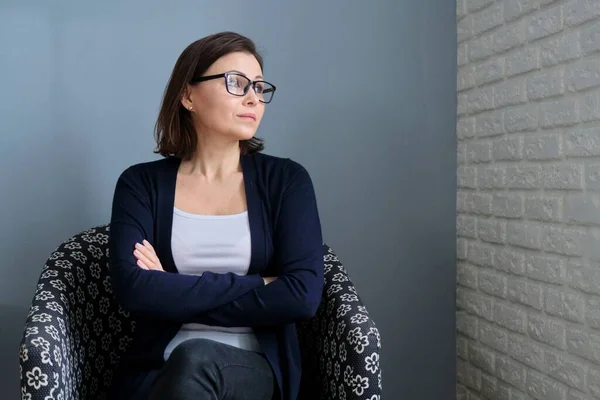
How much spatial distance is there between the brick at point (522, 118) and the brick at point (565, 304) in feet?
1.56

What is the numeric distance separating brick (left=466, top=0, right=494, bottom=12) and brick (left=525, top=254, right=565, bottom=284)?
2.78 feet

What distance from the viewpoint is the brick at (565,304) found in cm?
172

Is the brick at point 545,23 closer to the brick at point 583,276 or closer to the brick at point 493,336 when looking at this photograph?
the brick at point 583,276

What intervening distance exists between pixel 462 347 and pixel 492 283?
0.34 m

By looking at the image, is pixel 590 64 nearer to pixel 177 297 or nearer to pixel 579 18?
pixel 579 18

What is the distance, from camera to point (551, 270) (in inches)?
72.6

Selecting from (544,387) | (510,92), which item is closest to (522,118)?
(510,92)

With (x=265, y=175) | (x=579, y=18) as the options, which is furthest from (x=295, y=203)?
(x=579, y=18)

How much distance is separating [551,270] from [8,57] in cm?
177

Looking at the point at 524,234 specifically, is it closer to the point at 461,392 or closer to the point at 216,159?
the point at 461,392

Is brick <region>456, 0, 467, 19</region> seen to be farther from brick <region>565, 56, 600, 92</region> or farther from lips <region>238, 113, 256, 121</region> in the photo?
lips <region>238, 113, 256, 121</region>

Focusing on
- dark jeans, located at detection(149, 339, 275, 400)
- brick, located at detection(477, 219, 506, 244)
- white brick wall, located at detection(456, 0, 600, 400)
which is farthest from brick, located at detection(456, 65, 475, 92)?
dark jeans, located at detection(149, 339, 275, 400)

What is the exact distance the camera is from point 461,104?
237 cm

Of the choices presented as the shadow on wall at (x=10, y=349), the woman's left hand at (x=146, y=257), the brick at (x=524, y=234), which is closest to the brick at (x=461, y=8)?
the brick at (x=524, y=234)
